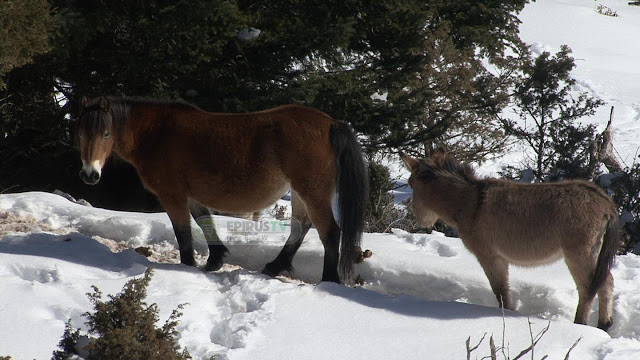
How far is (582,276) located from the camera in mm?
5004

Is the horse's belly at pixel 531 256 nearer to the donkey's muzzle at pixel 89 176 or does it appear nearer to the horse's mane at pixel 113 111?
the horse's mane at pixel 113 111

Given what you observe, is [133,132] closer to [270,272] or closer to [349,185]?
[270,272]

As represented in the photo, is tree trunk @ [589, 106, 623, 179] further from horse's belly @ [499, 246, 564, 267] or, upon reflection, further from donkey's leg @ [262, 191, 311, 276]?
donkey's leg @ [262, 191, 311, 276]

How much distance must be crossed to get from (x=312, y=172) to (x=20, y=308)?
7.92 ft

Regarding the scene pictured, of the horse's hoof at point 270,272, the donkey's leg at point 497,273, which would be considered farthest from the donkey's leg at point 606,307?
the horse's hoof at point 270,272

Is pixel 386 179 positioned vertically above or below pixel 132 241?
above

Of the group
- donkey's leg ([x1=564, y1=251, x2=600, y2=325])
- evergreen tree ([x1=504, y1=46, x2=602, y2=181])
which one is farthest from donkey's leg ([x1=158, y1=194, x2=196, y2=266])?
evergreen tree ([x1=504, y1=46, x2=602, y2=181])

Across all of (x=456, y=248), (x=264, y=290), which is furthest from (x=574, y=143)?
(x=264, y=290)

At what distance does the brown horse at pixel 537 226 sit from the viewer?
498 cm

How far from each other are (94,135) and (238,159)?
3.98ft

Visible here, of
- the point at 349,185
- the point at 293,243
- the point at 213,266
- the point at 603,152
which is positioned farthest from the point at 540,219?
the point at 603,152

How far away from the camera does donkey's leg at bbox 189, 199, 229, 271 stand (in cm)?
612

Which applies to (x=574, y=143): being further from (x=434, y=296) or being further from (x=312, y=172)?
(x=312, y=172)

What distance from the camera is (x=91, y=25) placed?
31.3ft
